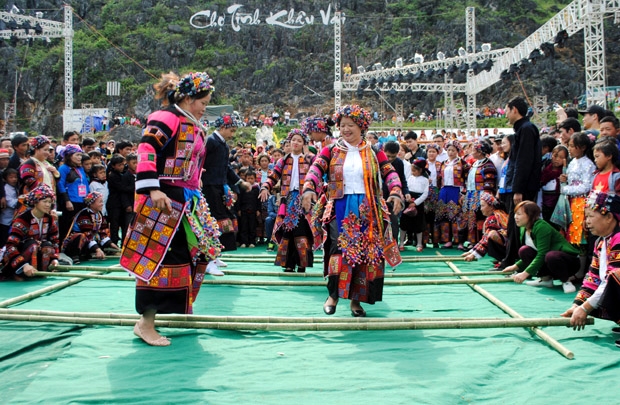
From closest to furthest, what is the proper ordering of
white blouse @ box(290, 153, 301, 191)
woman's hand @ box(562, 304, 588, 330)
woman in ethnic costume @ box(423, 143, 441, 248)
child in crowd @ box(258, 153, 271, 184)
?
woman's hand @ box(562, 304, 588, 330)
white blouse @ box(290, 153, 301, 191)
woman in ethnic costume @ box(423, 143, 441, 248)
child in crowd @ box(258, 153, 271, 184)

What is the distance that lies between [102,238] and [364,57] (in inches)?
1928

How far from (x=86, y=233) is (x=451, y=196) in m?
5.24

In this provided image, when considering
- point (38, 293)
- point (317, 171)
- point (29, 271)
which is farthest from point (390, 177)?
point (29, 271)

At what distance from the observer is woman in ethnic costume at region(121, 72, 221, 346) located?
4.26 m

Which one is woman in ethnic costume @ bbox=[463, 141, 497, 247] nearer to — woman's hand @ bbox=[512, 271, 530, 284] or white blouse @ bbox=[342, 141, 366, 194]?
woman's hand @ bbox=[512, 271, 530, 284]

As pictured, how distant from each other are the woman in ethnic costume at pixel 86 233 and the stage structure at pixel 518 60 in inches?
606

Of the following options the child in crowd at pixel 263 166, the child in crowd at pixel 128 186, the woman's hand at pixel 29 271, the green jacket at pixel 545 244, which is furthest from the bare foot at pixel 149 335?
the child in crowd at pixel 263 166

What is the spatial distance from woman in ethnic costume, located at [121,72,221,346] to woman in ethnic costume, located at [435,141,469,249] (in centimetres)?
606

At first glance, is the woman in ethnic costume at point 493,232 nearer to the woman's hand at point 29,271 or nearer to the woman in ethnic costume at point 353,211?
the woman in ethnic costume at point 353,211

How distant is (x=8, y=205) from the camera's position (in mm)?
7742

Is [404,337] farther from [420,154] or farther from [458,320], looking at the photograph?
[420,154]

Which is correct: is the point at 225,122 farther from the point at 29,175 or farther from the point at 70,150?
the point at 70,150

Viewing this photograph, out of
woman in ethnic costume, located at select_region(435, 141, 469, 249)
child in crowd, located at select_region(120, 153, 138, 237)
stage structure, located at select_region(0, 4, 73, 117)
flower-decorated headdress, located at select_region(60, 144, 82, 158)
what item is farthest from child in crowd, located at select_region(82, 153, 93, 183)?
stage structure, located at select_region(0, 4, 73, 117)

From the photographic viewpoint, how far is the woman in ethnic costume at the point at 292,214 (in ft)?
24.2
